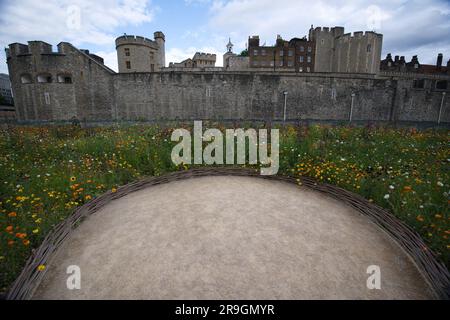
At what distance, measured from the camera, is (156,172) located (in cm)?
567

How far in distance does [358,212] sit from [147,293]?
333cm

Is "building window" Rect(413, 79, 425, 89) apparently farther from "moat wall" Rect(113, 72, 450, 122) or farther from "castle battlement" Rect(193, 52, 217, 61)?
"castle battlement" Rect(193, 52, 217, 61)

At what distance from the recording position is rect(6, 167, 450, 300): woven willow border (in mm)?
2268

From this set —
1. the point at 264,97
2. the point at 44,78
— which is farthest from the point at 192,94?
the point at 44,78

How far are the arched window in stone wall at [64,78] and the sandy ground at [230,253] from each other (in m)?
24.9

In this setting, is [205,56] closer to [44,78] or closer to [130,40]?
[130,40]

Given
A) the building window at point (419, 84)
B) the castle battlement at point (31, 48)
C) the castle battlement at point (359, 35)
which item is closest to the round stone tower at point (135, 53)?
the castle battlement at point (31, 48)

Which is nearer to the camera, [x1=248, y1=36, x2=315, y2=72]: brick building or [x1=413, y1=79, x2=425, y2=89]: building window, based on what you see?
[x1=413, y1=79, x2=425, y2=89]: building window

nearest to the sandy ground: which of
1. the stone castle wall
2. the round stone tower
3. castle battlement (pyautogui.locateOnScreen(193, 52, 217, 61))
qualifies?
the stone castle wall

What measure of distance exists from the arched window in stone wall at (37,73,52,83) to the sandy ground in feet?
85.4

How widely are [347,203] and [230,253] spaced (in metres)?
2.48

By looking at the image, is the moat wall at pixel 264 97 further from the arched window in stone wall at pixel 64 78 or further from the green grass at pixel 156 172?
the green grass at pixel 156 172

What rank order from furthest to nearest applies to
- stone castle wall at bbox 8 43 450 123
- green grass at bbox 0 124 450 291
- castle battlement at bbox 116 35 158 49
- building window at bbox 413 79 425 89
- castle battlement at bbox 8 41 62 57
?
1. castle battlement at bbox 116 35 158 49
2. building window at bbox 413 79 425 89
3. stone castle wall at bbox 8 43 450 123
4. castle battlement at bbox 8 41 62 57
5. green grass at bbox 0 124 450 291
